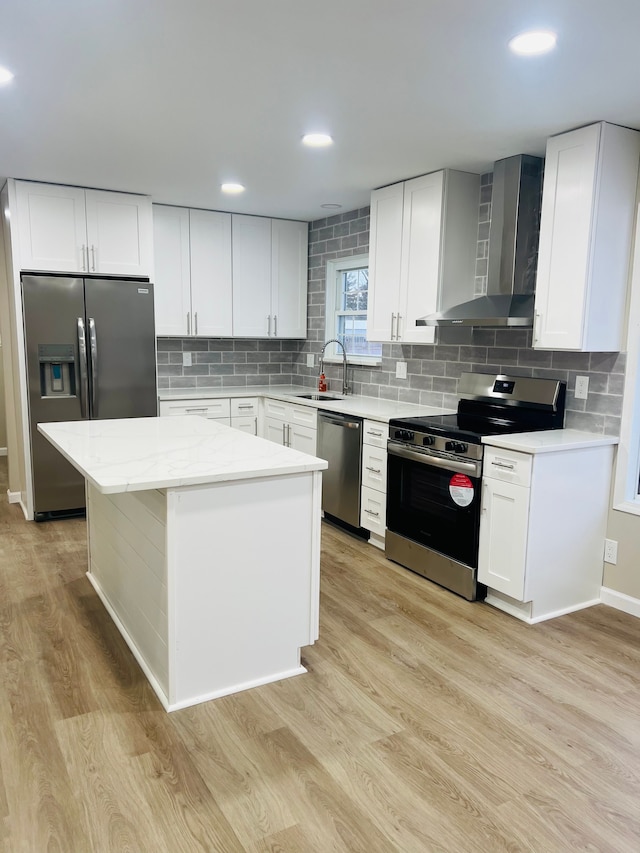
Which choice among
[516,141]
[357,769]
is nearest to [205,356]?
[516,141]

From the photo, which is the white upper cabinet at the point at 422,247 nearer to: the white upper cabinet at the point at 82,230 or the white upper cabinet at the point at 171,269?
the white upper cabinet at the point at 171,269

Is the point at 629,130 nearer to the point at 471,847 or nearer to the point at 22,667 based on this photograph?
the point at 471,847

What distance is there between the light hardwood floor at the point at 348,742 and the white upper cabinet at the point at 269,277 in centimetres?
307

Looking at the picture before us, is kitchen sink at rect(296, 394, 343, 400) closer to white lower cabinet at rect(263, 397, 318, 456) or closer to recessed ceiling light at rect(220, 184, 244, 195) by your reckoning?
white lower cabinet at rect(263, 397, 318, 456)

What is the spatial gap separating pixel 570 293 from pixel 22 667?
→ 305 cm

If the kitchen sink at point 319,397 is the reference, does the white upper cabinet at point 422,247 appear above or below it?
above

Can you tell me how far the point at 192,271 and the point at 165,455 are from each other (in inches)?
123

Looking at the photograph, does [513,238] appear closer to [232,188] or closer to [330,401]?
[330,401]

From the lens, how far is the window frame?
10.4 feet

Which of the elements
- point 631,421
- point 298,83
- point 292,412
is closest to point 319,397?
point 292,412

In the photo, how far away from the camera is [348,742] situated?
2.21 metres

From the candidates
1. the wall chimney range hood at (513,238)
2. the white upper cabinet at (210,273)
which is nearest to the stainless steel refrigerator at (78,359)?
the white upper cabinet at (210,273)

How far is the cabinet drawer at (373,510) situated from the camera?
405 cm

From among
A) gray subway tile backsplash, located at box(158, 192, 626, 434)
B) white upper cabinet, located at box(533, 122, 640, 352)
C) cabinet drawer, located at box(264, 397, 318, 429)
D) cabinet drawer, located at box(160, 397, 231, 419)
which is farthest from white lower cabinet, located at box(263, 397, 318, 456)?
white upper cabinet, located at box(533, 122, 640, 352)
